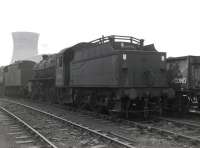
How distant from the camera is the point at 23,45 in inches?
4968

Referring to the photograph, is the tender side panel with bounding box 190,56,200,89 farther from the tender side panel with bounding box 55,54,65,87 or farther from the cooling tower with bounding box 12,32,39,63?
the cooling tower with bounding box 12,32,39,63

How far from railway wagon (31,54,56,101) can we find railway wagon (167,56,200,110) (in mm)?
9533

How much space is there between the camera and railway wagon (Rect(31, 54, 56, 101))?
22.8 m

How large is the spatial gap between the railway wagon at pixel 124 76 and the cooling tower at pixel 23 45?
11073 centimetres

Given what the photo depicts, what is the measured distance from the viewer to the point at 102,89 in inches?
574

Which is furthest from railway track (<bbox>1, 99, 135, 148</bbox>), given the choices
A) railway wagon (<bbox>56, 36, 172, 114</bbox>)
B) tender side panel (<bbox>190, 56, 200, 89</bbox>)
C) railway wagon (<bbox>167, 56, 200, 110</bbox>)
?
tender side panel (<bbox>190, 56, 200, 89</bbox>)

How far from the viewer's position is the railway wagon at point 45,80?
74.8 feet

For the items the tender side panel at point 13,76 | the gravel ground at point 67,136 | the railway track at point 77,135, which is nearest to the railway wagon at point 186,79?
the railway track at point 77,135

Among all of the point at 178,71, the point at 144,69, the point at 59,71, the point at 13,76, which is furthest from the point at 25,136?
the point at 13,76

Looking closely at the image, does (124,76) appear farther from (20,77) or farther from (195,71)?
(20,77)

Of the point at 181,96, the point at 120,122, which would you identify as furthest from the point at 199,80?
the point at 120,122

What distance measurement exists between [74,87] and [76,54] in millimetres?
1796

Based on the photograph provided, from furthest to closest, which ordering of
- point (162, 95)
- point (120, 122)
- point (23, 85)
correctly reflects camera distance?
point (23, 85) < point (162, 95) < point (120, 122)

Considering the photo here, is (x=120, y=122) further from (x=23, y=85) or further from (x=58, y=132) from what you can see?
(x=23, y=85)
